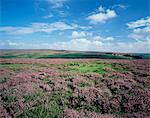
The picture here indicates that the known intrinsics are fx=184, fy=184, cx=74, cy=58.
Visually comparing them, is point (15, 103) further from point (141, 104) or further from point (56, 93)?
point (141, 104)

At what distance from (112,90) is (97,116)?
4.28 meters

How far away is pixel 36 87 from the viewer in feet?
37.6

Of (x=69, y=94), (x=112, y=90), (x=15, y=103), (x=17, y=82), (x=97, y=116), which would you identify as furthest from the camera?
(x=17, y=82)

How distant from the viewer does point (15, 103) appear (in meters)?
8.59

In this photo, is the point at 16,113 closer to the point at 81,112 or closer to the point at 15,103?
the point at 15,103

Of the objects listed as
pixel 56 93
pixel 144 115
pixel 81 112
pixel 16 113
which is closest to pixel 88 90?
pixel 56 93

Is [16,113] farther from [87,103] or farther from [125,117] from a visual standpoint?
[125,117]

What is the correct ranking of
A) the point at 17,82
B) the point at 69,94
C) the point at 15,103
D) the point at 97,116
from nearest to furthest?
the point at 97,116 < the point at 15,103 < the point at 69,94 < the point at 17,82

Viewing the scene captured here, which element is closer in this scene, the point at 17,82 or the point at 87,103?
the point at 87,103

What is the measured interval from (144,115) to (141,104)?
1.11 meters

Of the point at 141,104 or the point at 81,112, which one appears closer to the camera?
the point at 81,112

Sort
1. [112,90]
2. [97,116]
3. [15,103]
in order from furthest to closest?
[112,90] → [15,103] → [97,116]

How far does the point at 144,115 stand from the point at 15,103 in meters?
5.75

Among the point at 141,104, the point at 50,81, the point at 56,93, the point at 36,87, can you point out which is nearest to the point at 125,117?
the point at 141,104
